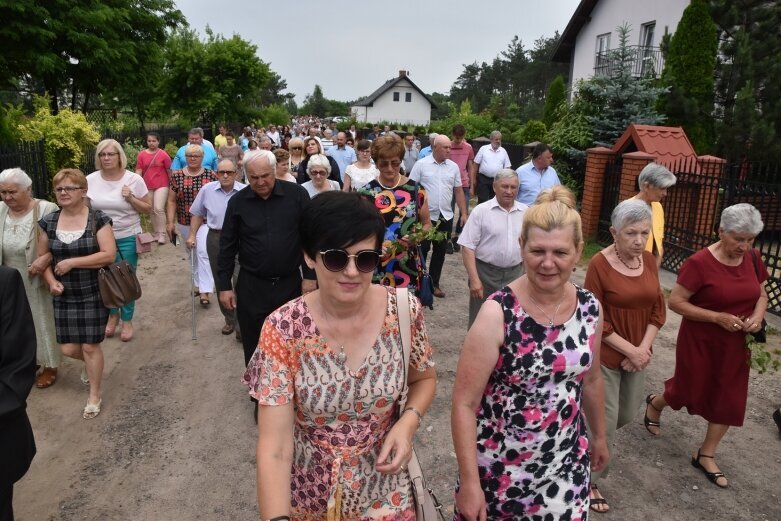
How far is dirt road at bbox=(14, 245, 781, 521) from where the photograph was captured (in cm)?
385

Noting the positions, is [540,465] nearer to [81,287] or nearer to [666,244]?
[81,287]

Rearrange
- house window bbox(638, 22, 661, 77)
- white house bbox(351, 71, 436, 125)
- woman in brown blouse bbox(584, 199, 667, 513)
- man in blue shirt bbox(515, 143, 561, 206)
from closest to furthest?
woman in brown blouse bbox(584, 199, 667, 513)
man in blue shirt bbox(515, 143, 561, 206)
house window bbox(638, 22, 661, 77)
white house bbox(351, 71, 436, 125)

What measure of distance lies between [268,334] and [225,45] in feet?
113

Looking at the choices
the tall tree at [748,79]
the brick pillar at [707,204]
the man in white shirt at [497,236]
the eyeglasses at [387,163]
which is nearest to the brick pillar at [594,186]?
the brick pillar at [707,204]

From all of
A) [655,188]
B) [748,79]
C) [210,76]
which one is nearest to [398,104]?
[210,76]

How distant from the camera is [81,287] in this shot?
5.02 m

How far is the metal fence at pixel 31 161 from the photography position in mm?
8289

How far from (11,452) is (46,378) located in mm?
3348

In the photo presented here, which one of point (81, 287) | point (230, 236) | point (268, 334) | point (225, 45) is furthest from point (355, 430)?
point (225, 45)

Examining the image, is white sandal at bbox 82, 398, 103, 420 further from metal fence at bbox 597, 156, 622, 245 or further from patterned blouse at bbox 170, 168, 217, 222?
metal fence at bbox 597, 156, 622, 245

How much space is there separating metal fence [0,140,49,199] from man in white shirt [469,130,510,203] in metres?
7.32

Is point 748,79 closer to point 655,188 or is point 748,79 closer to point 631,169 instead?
point 631,169

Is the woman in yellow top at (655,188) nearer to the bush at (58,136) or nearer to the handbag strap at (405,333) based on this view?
the handbag strap at (405,333)

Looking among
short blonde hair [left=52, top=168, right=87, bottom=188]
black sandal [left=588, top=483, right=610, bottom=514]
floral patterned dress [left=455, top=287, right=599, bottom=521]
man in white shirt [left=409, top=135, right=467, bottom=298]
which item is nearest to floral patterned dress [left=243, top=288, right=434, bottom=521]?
floral patterned dress [left=455, top=287, right=599, bottom=521]
